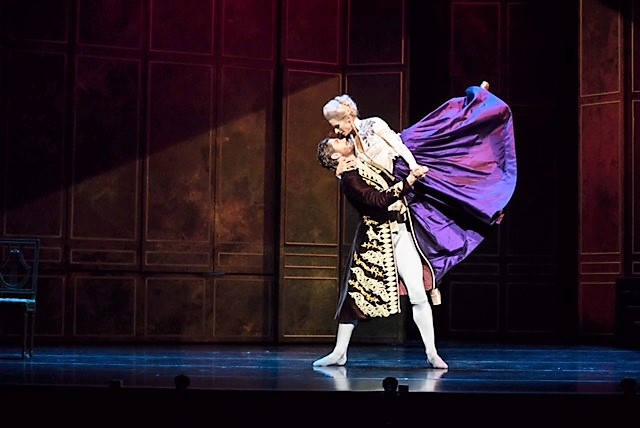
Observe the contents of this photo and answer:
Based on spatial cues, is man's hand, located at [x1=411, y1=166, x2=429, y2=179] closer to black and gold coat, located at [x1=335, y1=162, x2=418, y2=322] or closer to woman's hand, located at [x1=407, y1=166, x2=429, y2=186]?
woman's hand, located at [x1=407, y1=166, x2=429, y2=186]

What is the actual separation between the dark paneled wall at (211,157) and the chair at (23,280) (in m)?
0.20

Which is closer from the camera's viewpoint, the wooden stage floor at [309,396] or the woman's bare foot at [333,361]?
the wooden stage floor at [309,396]

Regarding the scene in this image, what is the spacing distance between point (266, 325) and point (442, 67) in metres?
3.11

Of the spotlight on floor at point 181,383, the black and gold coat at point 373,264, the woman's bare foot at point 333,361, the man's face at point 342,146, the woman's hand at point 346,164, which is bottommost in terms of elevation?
the woman's bare foot at point 333,361

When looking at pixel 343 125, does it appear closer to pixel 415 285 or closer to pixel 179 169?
pixel 415 285

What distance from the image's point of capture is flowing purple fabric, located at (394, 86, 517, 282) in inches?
255

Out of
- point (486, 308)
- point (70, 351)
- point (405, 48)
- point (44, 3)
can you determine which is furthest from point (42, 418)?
point (486, 308)

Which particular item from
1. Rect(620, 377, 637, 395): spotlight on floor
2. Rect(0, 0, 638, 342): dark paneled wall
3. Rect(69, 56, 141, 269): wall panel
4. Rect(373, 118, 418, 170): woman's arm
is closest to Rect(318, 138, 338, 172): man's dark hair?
Rect(373, 118, 418, 170): woman's arm

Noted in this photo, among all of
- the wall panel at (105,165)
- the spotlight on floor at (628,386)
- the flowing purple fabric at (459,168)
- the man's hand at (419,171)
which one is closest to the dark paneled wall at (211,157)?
the wall panel at (105,165)

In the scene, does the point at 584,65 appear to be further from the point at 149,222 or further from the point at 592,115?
the point at 149,222

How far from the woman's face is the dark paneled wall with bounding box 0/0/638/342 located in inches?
122

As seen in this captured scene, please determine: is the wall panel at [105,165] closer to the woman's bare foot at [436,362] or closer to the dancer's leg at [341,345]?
the dancer's leg at [341,345]

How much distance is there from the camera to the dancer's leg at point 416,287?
6184 mm

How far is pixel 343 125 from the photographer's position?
244 inches
